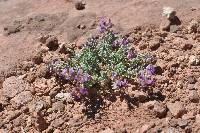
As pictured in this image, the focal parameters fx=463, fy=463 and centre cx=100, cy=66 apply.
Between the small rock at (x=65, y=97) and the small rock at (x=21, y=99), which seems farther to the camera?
the small rock at (x=21, y=99)

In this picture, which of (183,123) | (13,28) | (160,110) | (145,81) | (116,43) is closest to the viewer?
(183,123)

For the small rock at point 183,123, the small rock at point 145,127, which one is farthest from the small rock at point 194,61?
the small rock at point 145,127

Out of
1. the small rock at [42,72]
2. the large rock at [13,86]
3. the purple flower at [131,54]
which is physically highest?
the purple flower at [131,54]

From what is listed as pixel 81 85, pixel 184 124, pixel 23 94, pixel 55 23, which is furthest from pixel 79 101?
pixel 55 23

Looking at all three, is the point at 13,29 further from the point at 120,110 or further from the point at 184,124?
the point at 184,124

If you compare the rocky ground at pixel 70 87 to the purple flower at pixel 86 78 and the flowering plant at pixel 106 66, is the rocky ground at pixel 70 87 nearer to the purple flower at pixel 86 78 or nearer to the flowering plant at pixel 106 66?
the flowering plant at pixel 106 66

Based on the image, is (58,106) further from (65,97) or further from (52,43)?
(52,43)

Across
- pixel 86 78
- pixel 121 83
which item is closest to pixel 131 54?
pixel 121 83
